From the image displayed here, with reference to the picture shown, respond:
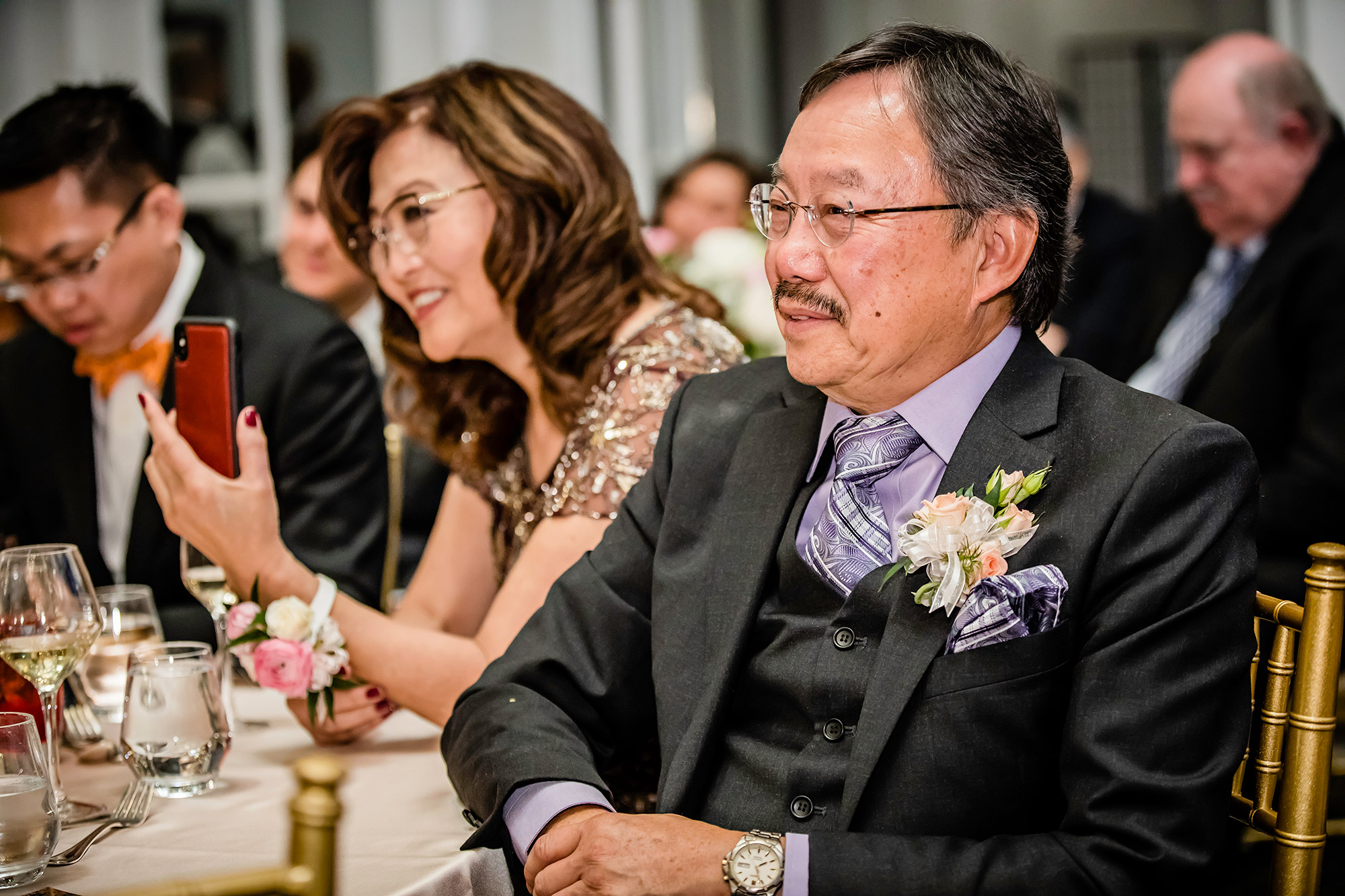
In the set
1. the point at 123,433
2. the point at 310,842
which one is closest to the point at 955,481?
the point at 310,842

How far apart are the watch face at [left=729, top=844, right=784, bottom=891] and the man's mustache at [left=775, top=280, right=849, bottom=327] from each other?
2.02 ft

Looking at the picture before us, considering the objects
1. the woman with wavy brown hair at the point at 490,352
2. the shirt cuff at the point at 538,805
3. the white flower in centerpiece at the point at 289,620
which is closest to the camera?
the shirt cuff at the point at 538,805

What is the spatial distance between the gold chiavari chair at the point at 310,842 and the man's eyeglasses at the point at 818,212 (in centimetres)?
90

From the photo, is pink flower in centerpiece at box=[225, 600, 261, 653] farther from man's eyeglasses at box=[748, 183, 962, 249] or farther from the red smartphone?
man's eyeglasses at box=[748, 183, 962, 249]

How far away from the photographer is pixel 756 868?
4.18ft

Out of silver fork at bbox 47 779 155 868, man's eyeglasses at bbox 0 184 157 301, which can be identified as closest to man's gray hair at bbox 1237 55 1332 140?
man's eyeglasses at bbox 0 184 157 301

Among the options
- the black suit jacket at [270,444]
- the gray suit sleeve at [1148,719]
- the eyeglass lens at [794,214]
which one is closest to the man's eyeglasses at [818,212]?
the eyeglass lens at [794,214]

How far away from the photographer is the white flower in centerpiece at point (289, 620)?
1.66 metres

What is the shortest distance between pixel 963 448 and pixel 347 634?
0.94m

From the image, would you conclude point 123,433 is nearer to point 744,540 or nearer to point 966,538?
point 744,540

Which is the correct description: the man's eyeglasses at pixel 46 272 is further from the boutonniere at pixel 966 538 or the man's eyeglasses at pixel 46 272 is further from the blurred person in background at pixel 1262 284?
Answer: the blurred person in background at pixel 1262 284

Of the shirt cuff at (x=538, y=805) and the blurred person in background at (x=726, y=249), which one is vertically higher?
the blurred person in background at (x=726, y=249)

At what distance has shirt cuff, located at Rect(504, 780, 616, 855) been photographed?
1.43 m

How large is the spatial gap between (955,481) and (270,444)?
165 cm
